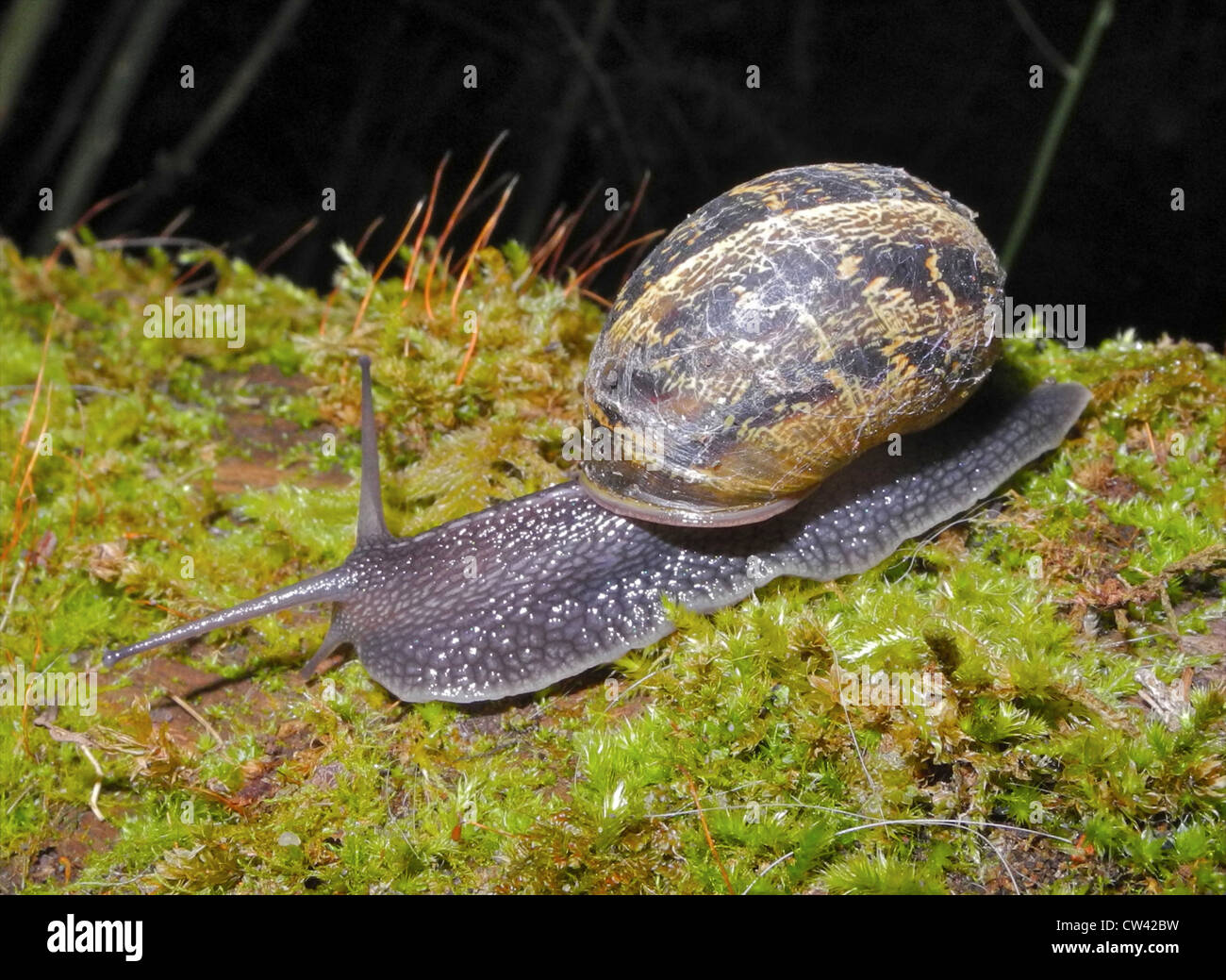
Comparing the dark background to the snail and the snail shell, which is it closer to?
the snail

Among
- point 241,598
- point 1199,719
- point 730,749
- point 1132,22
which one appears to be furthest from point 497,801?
point 1132,22

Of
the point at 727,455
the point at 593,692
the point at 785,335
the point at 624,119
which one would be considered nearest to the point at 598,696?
the point at 593,692

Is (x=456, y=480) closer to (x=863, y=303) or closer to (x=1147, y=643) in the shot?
(x=863, y=303)

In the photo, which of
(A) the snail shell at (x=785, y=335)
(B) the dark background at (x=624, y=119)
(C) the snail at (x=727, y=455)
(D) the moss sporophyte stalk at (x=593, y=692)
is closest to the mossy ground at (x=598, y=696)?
(D) the moss sporophyte stalk at (x=593, y=692)

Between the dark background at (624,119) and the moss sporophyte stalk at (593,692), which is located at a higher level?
the dark background at (624,119)

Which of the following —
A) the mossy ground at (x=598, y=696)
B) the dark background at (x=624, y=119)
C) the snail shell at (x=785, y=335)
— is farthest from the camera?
the dark background at (x=624, y=119)

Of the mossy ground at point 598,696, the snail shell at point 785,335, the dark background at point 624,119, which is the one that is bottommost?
the mossy ground at point 598,696

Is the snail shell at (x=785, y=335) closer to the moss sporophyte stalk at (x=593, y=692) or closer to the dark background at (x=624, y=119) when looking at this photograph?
the moss sporophyte stalk at (x=593, y=692)
